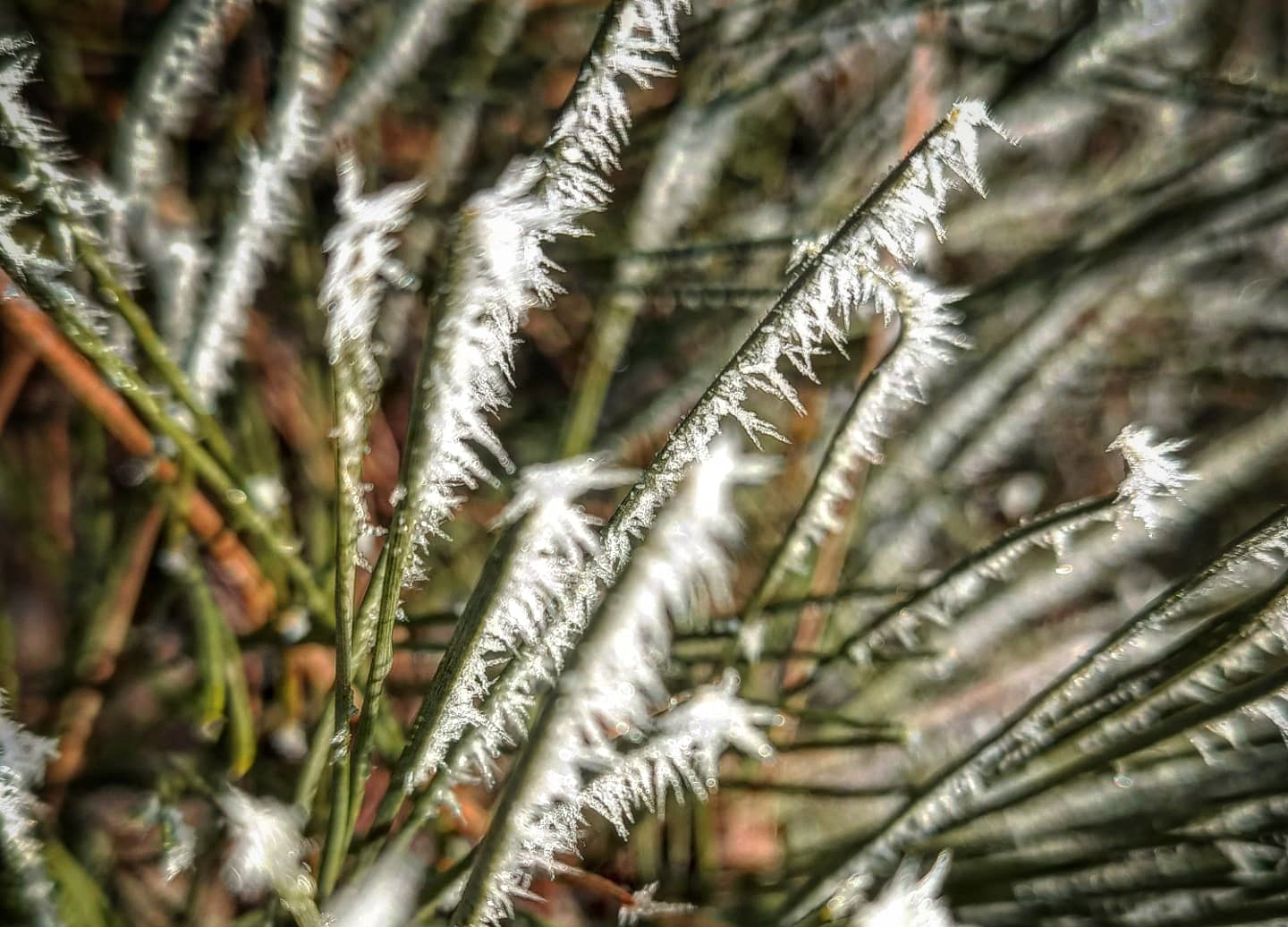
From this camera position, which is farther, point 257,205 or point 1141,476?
point 257,205

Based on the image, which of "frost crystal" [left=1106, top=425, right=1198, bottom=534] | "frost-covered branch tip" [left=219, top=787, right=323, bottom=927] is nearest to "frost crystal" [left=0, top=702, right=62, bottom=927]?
"frost-covered branch tip" [left=219, top=787, right=323, bottom=927]

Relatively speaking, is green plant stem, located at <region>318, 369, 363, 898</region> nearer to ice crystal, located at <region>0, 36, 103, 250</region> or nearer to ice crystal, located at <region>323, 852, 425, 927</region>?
ice crystal, located at <region>323, 852, 425, 927</region>

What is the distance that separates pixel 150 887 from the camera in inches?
16.9

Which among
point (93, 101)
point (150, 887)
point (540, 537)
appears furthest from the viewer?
point (93, 101)

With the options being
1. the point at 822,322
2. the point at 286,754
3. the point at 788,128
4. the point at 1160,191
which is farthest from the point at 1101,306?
the point at 286,754

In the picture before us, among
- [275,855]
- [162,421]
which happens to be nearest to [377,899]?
[275,855]

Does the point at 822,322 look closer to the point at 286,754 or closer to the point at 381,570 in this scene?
the point at 381,570

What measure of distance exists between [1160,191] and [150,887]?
0.70 metres

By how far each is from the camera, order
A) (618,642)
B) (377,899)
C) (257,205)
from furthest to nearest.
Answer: (257,205)
(377,899)
(618,642)

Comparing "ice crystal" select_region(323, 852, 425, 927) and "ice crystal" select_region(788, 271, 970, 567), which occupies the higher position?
"ice crystal" select_region(788, 271, 970, 567)

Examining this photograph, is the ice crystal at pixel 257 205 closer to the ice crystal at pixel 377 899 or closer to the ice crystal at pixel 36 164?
the ice crystal at pixel 36 164

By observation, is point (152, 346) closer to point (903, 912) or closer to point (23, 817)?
point (23, 817)

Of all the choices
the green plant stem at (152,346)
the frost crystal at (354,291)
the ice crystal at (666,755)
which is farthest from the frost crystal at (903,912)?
the green plant stem at (152,346)

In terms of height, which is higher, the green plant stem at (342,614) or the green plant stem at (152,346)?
the green plant stem at (152,346)
